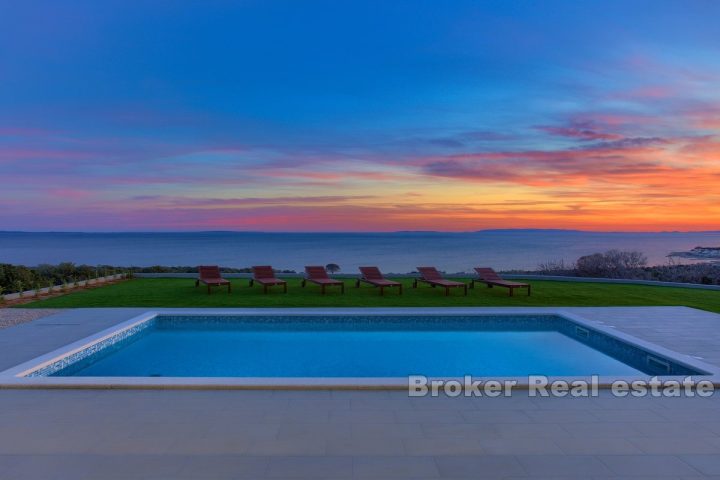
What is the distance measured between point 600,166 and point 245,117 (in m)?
13.3

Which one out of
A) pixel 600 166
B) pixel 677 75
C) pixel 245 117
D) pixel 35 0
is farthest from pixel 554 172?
pixel 35 0

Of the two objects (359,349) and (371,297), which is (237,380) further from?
(371,297)

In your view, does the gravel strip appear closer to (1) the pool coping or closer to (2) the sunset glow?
(1) the pool coping

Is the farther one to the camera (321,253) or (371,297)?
(321,253)

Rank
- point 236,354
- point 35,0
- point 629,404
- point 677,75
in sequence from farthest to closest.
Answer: point 677,75 < point 35,0 < point 236,354 < point 629,404

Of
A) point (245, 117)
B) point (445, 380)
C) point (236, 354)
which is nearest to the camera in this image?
point (445, 380)

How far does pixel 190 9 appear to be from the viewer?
13758 millimetres

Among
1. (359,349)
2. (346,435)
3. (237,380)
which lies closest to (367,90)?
(359,349)

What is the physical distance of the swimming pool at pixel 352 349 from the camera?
6.90m

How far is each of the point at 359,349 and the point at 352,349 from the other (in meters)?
0.11

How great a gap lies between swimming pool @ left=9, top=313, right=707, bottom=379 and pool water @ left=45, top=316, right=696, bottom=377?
0.05ft

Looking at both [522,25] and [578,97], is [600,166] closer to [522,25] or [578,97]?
[578,97]

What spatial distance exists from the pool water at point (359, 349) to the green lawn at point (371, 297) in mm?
1469

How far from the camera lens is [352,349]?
8203mm
